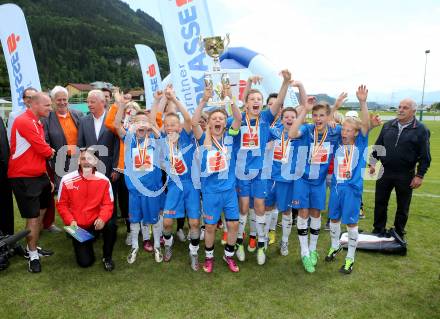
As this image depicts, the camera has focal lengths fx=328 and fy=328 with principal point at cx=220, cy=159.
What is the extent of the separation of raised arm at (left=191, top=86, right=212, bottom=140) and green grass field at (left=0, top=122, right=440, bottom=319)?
62.0 inches

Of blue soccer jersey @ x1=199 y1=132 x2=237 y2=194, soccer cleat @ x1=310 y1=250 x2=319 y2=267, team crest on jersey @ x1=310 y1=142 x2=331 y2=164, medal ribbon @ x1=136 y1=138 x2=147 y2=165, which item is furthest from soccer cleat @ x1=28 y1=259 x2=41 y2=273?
team crest on jersey @ x1=310 y1=142 x2=331 y2=164

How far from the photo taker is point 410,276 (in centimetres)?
361

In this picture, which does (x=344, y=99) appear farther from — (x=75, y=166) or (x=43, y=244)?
(x=43, y=244)

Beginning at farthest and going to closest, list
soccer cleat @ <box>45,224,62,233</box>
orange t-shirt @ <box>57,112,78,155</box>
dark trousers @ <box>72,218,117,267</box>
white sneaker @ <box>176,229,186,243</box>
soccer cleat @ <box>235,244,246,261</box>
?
1. soccer cleat @ <box>45,224,62,233</box>
2. white sneaker @ <box>176,229,186,243</box>
3. orange t-shirt @ <box>57,112,78,155</box>
4. soccer cleat @ <box>235,244,246,261</box>
5. dark trousers @ <box>72,218,117,267</box>

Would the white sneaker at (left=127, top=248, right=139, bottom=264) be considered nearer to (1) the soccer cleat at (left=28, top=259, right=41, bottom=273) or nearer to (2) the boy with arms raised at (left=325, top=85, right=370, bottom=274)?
(1) the soccer cleat at (left=28, top=259, right=41, bottom=273)

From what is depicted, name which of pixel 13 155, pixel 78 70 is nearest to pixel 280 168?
pixel 13 155

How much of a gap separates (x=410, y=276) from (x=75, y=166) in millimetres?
4267

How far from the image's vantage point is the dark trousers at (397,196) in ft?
14.6

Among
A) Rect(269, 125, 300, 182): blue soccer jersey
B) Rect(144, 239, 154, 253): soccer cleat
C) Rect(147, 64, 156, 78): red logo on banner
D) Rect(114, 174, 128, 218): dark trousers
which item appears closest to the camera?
Rect(269, 125, 300, 182): blue soccer jersey

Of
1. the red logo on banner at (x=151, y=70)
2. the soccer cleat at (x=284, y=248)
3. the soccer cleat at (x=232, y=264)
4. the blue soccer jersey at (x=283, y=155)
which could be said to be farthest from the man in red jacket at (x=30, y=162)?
the red logo on banner at (x=151, y=70)

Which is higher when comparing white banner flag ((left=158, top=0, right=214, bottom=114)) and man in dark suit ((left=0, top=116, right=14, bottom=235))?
white banner flag ((left=158, top=0, right=214, bottom=114))

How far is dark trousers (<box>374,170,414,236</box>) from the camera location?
4.45 m

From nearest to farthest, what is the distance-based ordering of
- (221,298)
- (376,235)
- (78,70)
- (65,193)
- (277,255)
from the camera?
(221,298) < (65,193) < (277,255) < (376,235) < (78,70)

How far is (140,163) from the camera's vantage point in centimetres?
391
